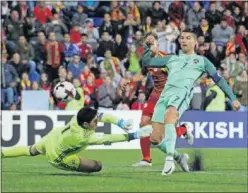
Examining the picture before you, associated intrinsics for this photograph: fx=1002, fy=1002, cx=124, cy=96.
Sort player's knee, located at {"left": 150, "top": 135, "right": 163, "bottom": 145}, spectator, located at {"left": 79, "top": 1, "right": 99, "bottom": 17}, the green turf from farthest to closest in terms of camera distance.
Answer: spectator, located at {"left": 79, "top": 1, "right": 99, "bottom": 17}
player's knee, located at {"left": 150, "top": 135, "right": 163, "bottom": 145}
the green turf

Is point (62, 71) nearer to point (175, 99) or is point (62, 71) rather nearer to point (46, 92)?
point (46, 92)

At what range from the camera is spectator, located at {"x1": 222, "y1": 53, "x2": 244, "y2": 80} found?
27.8 m

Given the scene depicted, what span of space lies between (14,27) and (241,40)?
22.0 feet

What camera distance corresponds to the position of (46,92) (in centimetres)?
2562

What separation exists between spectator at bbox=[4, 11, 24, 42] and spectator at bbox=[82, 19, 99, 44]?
1.96 meters

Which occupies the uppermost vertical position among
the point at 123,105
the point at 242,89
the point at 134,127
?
the point at 242,89

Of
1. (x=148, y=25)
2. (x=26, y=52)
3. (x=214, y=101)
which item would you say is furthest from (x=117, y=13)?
(x=214, y=101)

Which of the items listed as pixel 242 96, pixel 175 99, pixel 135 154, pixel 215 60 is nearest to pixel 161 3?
pixel 215 60

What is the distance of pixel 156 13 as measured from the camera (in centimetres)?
2955

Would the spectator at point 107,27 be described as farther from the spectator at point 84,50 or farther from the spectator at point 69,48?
the spectator at point 69,48

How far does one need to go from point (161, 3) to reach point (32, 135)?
7.86 m

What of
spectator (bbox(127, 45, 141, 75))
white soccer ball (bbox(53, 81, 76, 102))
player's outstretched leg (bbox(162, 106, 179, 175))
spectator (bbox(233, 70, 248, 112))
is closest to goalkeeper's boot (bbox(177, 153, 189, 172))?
player's outstretched leg (bbox(162, 106, 179, 175))

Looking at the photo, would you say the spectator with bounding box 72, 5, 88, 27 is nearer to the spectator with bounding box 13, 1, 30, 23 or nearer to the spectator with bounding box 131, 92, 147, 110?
the spectator with bounding box 13, 1, 30, 23

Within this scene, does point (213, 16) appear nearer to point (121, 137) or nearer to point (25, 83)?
point (25, 83)
